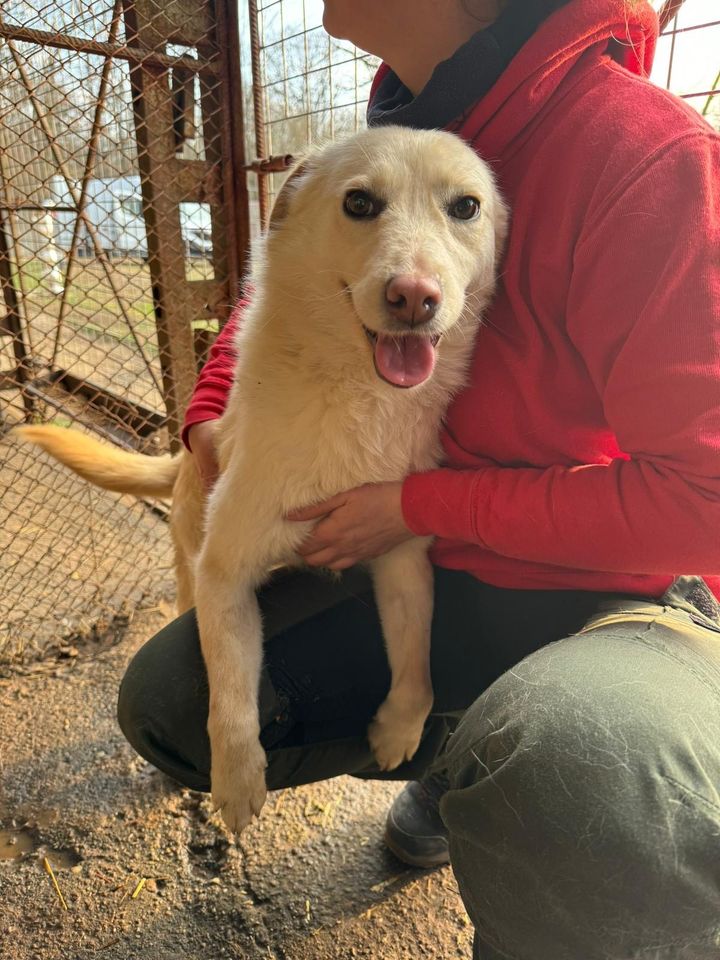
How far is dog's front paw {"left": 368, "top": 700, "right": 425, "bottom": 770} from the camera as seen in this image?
1372 millimetres

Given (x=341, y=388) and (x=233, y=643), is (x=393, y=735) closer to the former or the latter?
(x=233, y=643)

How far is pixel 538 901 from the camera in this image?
0.84 metres

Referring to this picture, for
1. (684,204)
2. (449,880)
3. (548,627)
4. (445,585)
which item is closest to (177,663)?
(445,585)

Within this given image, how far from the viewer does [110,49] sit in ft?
7.49

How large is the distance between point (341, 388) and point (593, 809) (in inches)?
32.3

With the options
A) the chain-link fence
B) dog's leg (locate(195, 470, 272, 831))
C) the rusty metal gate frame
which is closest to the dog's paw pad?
dog's leg (locate(195, 470, 272, 831))

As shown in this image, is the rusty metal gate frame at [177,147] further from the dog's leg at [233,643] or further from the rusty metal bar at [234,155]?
the dog's leg at [233,643]

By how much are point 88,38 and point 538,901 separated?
2959mm

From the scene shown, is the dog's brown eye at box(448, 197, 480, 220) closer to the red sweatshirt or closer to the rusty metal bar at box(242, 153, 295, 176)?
the red sweatshirt

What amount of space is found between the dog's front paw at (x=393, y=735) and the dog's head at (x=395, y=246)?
0.71 m

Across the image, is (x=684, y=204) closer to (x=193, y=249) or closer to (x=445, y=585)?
(x=445, y=585)

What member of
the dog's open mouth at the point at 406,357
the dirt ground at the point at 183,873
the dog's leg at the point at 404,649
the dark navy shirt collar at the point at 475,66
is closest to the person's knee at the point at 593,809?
the dog's leg at the point at 404,649


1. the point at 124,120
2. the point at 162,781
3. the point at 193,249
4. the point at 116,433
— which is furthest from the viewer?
the point at 116,433

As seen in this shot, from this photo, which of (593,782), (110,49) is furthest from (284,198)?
(110,49)
